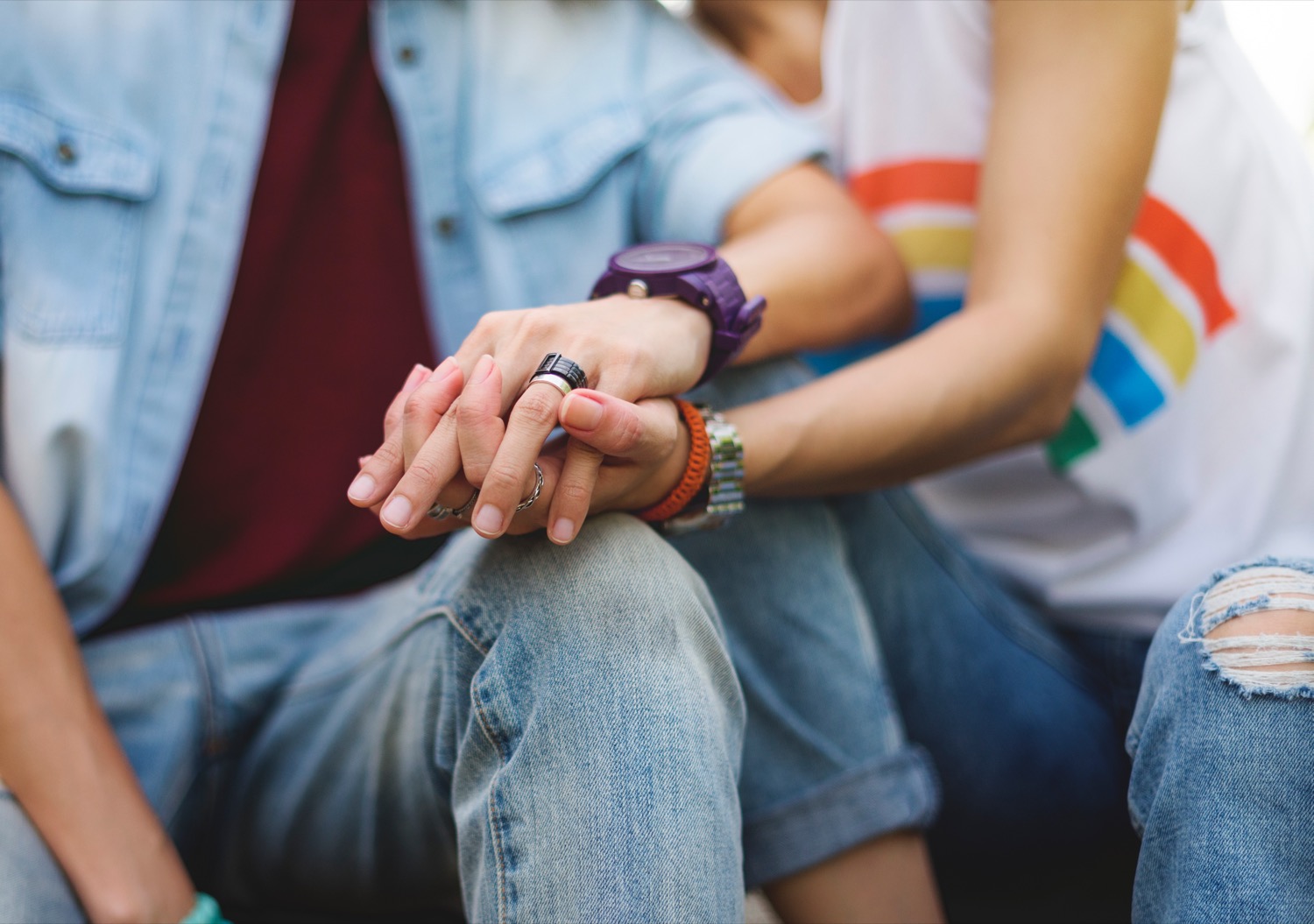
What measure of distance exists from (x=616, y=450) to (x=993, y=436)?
441 mm

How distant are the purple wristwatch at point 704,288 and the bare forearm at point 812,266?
9 centimetres

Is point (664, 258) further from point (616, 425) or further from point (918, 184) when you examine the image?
point (918, 184)

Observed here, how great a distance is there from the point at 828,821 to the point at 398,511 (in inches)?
19.5

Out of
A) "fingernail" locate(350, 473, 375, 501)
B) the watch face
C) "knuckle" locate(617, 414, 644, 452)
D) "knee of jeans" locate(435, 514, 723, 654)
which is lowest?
"knee of jeans" locate(435, 514, 723, 654)

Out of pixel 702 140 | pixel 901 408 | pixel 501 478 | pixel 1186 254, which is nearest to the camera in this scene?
pixel 501 478

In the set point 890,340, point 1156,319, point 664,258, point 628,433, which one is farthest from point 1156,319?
point 628,433

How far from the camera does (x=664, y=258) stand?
32.0 inches

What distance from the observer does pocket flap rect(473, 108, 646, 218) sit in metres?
1.07

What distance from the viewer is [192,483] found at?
39.6 inches

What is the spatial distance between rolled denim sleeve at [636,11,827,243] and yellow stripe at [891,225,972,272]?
0.14 meters

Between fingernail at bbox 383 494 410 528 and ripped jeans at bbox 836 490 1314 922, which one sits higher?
fingernail at bbox 383 494 410 528

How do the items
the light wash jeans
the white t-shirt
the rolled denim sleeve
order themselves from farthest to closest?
1. the rolled denim sleeve
2. the white t-shirt
3. the light wash jeans

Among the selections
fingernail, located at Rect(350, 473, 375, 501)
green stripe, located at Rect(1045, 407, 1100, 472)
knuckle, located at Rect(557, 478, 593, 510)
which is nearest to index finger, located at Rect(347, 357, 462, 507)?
fingernail, located at Rect(350, 473, 375, 501)

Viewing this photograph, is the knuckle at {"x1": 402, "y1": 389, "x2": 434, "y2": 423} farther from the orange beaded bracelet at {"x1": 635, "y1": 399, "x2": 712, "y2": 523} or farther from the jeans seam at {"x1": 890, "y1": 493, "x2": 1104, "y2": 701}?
the jeans seam at {"x1": 890, "y1": 493, "x2": 1104, "y2": 701}
